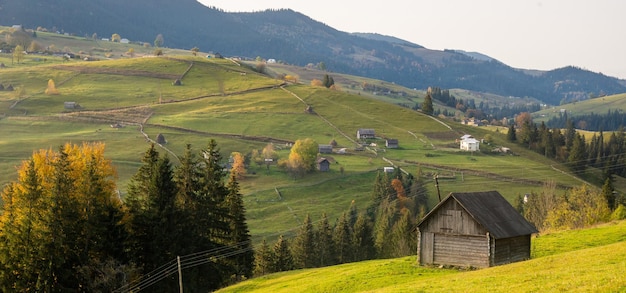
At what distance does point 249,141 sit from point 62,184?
104374 mm

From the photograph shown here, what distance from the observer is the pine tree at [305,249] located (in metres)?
86.5

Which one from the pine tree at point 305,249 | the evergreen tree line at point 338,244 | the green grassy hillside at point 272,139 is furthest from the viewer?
the green grassy hillside at point 272,139

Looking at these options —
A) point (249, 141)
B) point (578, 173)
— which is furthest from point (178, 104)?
point (578, 173)

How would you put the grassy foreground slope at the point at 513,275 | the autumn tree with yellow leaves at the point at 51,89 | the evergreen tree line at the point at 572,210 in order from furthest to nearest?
the autumn tree with yellow leaves at the point at 51,89 < the evergreen tree line at the point at 572,210 < the grassy foreground slope at the point at 513,275

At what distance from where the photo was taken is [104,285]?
49.3 metres

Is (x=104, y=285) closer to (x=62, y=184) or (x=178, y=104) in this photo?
(x=62, y=184)

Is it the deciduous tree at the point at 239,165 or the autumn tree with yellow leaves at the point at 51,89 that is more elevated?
the autumn tree with yellow leaves at the point at 51,89

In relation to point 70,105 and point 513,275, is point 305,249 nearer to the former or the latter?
point 513,275

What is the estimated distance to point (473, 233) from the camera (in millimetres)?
47344

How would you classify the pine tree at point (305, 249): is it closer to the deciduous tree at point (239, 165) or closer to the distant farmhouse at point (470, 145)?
the deciduous tree at point (239, 165)

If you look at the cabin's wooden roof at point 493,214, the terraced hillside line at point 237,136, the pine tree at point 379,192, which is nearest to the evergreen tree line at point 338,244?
the pine tree at point 379,192

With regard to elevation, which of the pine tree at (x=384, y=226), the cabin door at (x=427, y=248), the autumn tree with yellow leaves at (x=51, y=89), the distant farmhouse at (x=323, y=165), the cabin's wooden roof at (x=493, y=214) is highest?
the autumn tree with yellow leaves at (x=51, y=89)

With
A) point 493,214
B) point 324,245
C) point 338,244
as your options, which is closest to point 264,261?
point 324,245

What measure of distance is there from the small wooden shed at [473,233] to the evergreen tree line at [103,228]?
20975 millimetres
